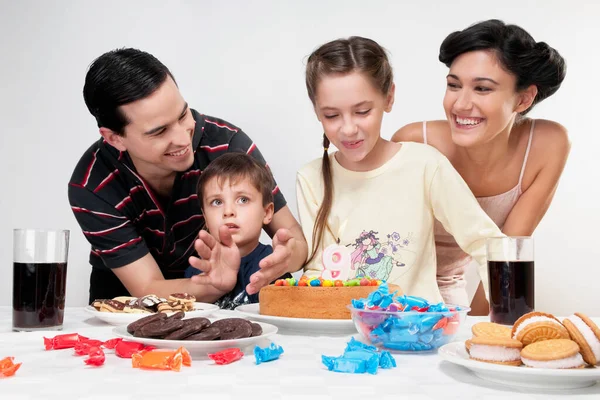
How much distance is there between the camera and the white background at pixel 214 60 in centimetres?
356

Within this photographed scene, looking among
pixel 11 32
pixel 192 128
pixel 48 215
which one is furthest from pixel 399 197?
pixel 11 32

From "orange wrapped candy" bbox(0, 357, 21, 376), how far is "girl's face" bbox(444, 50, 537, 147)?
5.52ft

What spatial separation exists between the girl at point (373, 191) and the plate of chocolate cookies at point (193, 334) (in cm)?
93

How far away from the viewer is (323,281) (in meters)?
1.44

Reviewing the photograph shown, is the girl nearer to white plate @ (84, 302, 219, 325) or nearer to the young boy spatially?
the young boy

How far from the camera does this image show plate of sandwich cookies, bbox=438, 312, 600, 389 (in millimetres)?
868

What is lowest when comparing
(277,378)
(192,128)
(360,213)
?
(277,378)

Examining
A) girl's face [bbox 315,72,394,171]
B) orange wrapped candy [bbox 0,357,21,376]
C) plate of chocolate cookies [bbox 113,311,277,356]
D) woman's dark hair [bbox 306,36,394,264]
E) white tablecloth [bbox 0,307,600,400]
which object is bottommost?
white tablecloth [bbox 0,307,600,400]

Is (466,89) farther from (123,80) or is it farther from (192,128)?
(123,80)

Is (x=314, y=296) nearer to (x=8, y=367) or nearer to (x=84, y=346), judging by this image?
(x=84, y=346)

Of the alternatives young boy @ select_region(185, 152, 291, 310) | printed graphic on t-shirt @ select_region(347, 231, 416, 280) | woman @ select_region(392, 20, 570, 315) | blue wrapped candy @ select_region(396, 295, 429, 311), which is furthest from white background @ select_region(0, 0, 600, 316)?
blue wrapped candy @ select_region(396, 295, 429, 311)

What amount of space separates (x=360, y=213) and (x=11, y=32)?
97.9 inches

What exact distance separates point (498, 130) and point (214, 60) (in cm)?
178

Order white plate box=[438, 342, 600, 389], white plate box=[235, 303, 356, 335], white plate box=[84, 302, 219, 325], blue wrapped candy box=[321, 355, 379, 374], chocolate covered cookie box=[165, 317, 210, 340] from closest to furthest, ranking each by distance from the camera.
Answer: white plate box=[438, 342, 600, 389] < blue wrapped candy box=[321, 355, 379, 374] < chocolate covered cookie box=[165, 317, 210, 340] < white plate box=[235, 303, 356, 335] < white plate box=[84, 302, 219, 325]
